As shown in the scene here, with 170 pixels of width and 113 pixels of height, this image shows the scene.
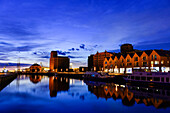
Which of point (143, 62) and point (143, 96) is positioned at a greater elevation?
point (143, 62)

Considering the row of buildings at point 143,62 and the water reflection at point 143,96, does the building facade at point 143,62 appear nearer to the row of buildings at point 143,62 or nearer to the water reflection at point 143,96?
the row of buildings at point 143,62

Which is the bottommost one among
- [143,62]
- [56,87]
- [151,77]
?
[56,87]

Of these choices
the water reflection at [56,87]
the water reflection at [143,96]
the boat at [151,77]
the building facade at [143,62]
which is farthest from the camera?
the building facade at [143,62]

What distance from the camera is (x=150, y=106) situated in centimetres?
3575

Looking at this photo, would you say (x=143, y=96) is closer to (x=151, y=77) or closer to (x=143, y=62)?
(x=151, y=77)

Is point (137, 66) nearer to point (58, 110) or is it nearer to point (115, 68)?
point (115, 68)

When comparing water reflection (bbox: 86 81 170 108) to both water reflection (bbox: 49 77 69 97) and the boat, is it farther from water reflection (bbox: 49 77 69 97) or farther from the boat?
water reflection (bbox: 49 77 69 97)

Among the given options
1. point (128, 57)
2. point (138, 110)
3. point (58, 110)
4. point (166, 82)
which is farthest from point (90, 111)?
point (128, 57)

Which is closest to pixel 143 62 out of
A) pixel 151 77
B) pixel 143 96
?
pixel 151 77

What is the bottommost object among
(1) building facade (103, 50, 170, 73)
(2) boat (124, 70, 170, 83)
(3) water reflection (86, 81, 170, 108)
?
(3) water reflection (86, 81, 170, 108)

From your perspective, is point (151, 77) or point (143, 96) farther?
point (151, 77)

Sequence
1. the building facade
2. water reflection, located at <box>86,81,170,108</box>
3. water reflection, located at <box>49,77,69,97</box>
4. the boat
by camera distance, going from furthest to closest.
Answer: the building facade, water reflection, located at <box>49,77,69,97</box>, the boat, water reflection, located at <box>86,81,170,108</box>

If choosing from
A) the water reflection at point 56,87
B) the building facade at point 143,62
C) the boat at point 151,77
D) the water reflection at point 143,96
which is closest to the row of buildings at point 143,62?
the building facade at point 143,62

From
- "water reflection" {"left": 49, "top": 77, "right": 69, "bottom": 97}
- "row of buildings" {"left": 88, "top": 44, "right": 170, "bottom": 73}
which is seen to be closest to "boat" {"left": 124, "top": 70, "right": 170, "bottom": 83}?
"row of buildings" {"left": 88, "top": 44, "right": 170, "bottom": 73}
